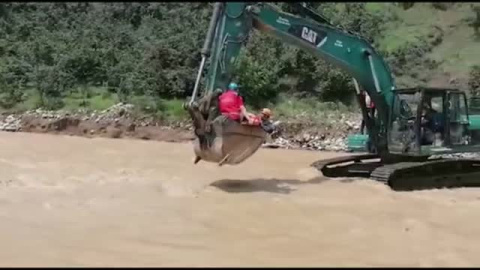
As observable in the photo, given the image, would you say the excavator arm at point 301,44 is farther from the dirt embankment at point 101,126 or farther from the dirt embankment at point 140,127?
the dirt embankment at point 101,126

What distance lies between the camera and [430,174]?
12883 millimetres

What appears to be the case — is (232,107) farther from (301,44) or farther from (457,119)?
(457,119)

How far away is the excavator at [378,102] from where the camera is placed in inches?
454

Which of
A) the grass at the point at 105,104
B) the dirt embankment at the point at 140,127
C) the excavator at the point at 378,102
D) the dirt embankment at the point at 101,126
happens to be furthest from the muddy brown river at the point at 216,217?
the grass at the point at 105,104

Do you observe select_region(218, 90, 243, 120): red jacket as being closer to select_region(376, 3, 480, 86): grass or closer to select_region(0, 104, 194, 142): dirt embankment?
select_region(0, 104, 194, 142): dirt embankment

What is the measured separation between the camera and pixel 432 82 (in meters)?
25.4

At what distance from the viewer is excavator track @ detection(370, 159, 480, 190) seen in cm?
1230

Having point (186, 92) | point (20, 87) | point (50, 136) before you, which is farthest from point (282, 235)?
point (20, 87)

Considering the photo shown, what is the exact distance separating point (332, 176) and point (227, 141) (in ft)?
11.2

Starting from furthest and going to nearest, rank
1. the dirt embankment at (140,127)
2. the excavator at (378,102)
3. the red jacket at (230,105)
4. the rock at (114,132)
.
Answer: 1. the rock at (114,132)
2. the dirt embankment at (140,127)
3. the excavator at (378,102)
4. the red jacket at (230,105)

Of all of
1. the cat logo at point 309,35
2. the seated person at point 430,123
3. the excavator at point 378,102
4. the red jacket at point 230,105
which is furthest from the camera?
the seated person at point 430,123

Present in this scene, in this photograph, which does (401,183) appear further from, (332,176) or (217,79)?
(217,79)

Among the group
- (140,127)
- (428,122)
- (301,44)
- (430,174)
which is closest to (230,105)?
(301,44)

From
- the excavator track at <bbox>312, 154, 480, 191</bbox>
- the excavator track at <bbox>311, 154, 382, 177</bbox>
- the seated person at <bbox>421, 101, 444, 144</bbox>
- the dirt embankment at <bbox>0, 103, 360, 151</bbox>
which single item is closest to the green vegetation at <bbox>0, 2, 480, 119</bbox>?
the dirt embankment at <bbox>0, 103, 360, 151</bbox>
